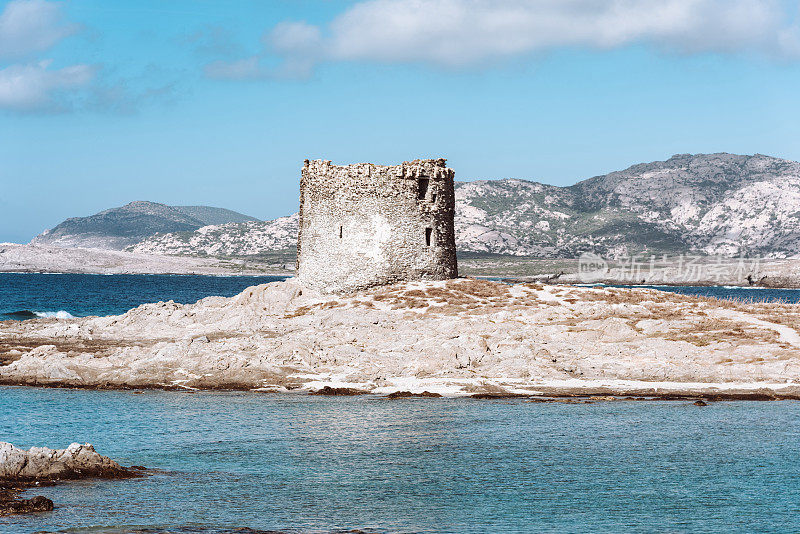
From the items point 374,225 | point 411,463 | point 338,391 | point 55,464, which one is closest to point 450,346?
point 338,391

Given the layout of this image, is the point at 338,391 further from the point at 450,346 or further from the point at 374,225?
the point at 374,225

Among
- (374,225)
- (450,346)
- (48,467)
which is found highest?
(374,225)

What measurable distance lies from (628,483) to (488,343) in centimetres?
1546

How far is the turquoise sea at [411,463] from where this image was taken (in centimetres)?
1583

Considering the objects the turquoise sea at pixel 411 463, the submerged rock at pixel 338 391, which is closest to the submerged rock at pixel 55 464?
the turquoise sea at pixel 411 463

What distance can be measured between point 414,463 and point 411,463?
0.23ft

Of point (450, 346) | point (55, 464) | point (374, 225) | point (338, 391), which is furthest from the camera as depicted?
point (374, 225)

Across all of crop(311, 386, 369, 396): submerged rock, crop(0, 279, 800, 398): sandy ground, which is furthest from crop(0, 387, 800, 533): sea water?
crop(0, 279, 800, 398): sandy ground

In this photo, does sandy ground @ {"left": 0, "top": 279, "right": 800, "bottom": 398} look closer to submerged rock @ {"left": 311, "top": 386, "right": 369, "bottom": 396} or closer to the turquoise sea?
submerged rock @ {"left": 311, "top": 386, "right": 369, "bottom": 396}

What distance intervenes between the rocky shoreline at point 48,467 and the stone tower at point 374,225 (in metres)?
25.7

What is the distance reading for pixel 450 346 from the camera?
109ft

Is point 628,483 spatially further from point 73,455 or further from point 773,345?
point 773,345

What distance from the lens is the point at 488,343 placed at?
33812mm

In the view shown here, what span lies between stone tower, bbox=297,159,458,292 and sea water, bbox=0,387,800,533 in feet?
51.4
